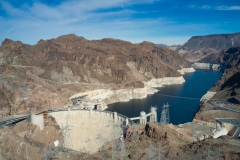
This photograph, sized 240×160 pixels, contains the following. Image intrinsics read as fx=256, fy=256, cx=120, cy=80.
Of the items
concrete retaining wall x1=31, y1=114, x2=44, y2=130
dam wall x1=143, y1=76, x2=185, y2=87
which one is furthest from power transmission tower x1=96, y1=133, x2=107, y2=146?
dam wall x1=143, y1=76, x2=185, y2=87

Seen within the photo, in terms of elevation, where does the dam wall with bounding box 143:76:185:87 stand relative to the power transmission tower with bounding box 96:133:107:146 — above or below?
above

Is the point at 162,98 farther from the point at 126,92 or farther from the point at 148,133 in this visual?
the point at 148,133

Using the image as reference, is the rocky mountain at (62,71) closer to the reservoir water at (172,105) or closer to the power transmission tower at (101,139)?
the reservoir water at (172,105)

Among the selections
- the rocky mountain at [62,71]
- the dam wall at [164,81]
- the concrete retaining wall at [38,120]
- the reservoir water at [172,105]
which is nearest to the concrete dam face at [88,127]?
the concrete retaining wall at [38,120]

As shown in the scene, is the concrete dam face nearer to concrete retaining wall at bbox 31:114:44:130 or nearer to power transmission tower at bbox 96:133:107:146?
power transmission tower at bbox 96:133:107:146

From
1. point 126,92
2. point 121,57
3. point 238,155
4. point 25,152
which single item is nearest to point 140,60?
point 121,57

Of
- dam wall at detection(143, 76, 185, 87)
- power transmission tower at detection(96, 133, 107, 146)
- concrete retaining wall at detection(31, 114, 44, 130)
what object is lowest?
power transmission tower at detection(96, 133, 107, 146)
